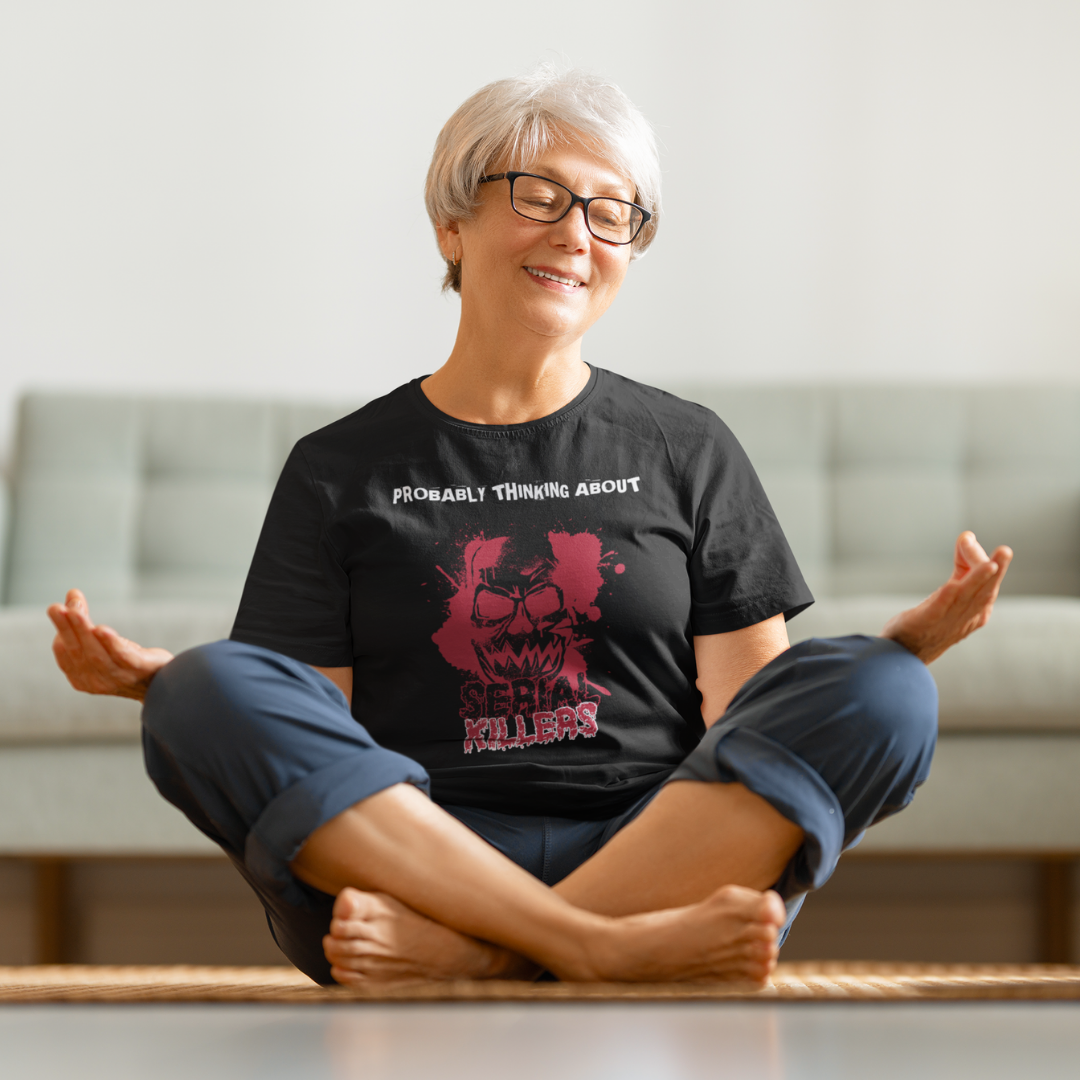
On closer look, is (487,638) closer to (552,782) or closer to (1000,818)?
(552,782)

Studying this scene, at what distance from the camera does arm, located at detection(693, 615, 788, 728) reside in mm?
1011

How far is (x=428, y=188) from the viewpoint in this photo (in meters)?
1.16

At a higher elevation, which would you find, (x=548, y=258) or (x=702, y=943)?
(x=548, y=258)

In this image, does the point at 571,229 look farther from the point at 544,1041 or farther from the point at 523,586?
the point at 544,1041

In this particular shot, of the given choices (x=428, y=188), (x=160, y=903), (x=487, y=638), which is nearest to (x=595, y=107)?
(x=428, y=188)

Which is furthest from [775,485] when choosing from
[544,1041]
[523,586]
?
[544,1041]

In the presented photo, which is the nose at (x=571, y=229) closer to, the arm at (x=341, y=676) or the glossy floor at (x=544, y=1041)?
the arm at (x=341, y=676)

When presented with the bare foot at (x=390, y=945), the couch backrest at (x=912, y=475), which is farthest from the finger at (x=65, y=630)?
the couch backrest at (x=912, y=475)

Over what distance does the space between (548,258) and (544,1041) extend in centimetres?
72

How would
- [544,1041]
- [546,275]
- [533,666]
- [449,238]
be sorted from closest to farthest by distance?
[544,1041] → [533,666] → [546,275] → [449,238]

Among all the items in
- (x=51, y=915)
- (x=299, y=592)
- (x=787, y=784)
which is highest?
(x=299, y=592)

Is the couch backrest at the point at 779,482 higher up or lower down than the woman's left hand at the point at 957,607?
higher up

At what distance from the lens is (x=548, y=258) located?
42.1 inches

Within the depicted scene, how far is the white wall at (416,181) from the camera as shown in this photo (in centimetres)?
261
